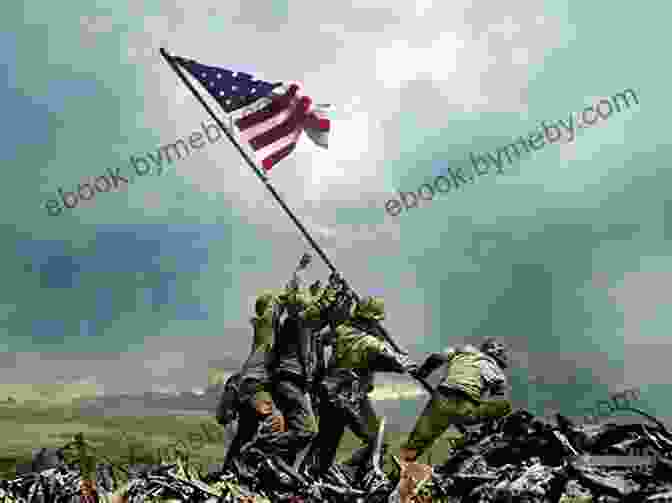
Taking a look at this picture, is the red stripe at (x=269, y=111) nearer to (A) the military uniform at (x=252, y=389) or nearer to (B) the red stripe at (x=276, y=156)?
(B) the red stripe at (x=276, y=156)

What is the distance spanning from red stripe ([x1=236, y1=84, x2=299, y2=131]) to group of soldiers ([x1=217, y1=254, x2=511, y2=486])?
2.45 metres

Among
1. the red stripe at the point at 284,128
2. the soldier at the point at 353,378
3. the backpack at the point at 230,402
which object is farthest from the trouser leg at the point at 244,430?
the red stripe at the point at 284,128

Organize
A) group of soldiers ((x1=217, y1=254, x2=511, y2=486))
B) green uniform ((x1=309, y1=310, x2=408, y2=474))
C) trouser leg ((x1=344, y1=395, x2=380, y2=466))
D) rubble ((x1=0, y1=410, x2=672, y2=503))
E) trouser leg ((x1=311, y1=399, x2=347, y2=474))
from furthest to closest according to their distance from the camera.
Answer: trouser leg ((x1=311, y1=399, x2=347, y2=474)) → trouser leg ((x1=344, y1=395, x2=380, y2=466)) → green uniform ((x1=309, y1=310, x2=408, y2=474)) → group of soldiers ((x1=217, y1=254, x2=511, y2=486)) → rubble ((x1=0, y1=410, x2=672, y2=503))

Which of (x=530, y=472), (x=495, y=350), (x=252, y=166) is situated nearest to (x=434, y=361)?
(x=495, y=350)

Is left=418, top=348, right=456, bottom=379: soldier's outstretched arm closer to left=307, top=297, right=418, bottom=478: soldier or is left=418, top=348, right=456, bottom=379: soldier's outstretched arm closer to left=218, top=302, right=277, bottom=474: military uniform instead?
left=307, top=297, right=418, bottom=478: soldier

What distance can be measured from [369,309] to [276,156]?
9.79 feet

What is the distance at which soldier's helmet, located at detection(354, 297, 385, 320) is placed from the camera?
1201 centimetres

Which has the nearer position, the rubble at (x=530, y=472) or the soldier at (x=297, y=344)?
the rubble at (x=530, y=472)

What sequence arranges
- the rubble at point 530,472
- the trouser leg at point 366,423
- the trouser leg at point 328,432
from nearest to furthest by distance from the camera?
the rubble at point 530,472 → the trouser leg at point 366,423 → the trouser leg at point 328,432

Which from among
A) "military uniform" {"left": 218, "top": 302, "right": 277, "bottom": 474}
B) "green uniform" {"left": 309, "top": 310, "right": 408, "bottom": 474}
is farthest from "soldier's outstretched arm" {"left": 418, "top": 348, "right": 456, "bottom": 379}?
"military uniform" {"left": 218, "top": 302, "right": 277, "bottom": 474}

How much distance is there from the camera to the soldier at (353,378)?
37.2 feet

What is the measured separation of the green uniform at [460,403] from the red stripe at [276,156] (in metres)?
4.70

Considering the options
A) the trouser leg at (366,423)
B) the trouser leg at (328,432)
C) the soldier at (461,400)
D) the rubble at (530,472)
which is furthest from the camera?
the trouser leg at (328,432)

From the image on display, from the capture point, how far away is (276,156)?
12906mm
